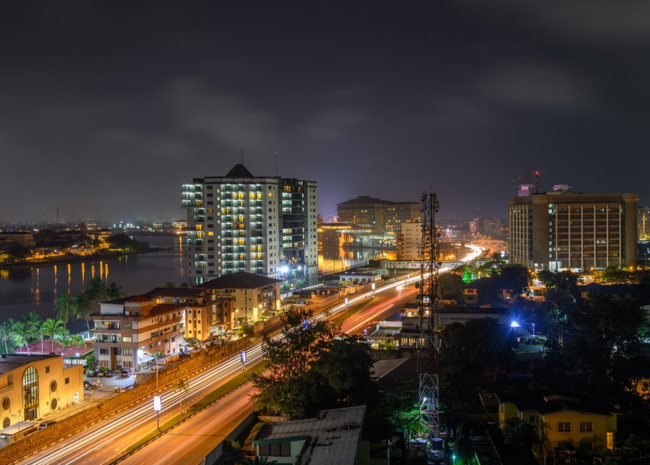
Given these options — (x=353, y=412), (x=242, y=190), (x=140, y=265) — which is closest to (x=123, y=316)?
(x=353, y=412)

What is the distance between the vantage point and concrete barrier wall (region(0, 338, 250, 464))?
7.16 m

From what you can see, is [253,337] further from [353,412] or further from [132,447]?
[353,412]

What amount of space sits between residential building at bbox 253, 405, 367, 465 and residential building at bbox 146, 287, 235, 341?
27.6 ft

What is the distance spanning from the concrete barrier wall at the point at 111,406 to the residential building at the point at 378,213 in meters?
56.5

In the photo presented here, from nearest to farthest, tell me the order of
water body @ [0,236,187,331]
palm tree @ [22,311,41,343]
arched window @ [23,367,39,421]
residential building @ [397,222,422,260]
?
1. arched window @ [23,367,39,421]
2. palm tree @ [22,311,41,343]
3. water body @ [0,236,187,331]
4. residential building @ [397,222,422,260]

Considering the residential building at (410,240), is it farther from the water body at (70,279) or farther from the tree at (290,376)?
the tree at (290,376)

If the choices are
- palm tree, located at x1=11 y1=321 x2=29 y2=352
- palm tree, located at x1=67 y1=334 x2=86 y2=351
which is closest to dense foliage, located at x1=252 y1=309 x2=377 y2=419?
palm tree, located at x1=67 y1=334 x2=86 y2=351

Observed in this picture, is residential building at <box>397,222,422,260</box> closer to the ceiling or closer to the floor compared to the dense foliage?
closer to the ceiling

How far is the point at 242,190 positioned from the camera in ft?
86.9

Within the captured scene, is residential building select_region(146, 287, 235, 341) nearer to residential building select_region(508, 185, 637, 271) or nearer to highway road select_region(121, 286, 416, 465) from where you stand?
highway road select_region(121, 286, 416, 465)

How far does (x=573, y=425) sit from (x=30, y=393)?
806 centimetres

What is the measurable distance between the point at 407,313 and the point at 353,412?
9379mm

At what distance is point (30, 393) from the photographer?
900 centimetres

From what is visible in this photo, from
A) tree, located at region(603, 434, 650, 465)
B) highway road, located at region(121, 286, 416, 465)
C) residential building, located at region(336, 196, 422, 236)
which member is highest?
residential building, located at region(336, 196, 422, 236)
